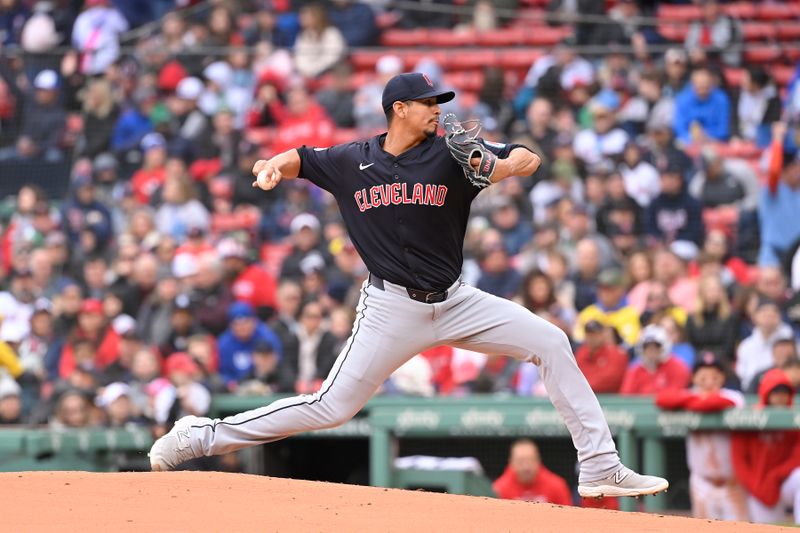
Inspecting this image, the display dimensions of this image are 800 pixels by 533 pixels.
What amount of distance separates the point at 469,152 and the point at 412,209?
1.18ft

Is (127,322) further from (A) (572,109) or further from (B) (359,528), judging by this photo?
(B) (359,528)

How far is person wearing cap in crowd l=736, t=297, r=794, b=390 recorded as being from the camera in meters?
9.04

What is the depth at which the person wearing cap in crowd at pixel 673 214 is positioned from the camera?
35.8ft

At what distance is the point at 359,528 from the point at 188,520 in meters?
0.62

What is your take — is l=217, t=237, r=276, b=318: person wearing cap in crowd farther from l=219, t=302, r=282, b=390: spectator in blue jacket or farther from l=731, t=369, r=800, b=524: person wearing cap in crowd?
l=731, t=369, r=800, b=524: person wearing cap in crowd

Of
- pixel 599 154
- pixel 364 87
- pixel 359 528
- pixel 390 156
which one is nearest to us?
pixel 359 528

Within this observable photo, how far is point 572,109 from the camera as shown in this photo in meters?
12.4

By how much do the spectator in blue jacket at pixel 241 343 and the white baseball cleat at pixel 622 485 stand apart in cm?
465

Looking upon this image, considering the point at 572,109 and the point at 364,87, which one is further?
the point at 364,87

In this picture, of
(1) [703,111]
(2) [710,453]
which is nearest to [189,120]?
(1) [703,111]

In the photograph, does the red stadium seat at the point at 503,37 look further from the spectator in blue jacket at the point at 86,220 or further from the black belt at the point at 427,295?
the black belt at the point at 427,295

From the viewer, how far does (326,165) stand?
19.4ft

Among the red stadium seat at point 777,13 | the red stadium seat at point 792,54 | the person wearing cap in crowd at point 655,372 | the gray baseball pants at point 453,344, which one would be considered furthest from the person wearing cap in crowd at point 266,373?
the red stadium seat at point 777,13

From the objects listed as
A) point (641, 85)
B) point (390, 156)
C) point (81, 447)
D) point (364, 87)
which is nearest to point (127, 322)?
point (81, 447)
